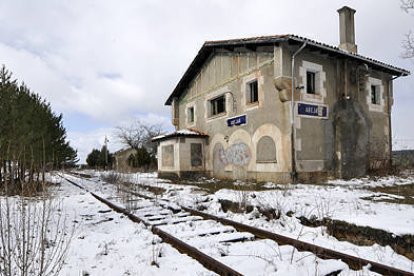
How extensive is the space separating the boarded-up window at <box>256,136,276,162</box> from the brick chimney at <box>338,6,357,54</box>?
7.25m

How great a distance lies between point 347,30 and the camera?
16.8 m

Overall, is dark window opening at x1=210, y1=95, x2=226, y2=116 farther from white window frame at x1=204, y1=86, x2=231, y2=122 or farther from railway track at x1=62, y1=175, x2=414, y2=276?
railway track at x1=62, y1=175, x2=414, y2=276

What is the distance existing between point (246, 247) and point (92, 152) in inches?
2444

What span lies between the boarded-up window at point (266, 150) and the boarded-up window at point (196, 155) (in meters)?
5.32

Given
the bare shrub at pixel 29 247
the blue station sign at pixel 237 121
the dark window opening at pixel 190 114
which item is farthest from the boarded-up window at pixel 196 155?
the bare shrub at pixel 29 247

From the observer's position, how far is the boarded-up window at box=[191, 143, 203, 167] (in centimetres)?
1912

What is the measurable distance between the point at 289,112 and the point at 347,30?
7308mm

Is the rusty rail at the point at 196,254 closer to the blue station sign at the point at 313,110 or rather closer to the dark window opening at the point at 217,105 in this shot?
the blue station sign at the point at 313,110

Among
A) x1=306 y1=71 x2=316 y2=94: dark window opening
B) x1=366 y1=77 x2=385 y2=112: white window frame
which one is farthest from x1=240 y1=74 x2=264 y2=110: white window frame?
x1=366 y1=77 x2=385 y2=112: white window frame

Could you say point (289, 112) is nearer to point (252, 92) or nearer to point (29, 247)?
point (252, 92)

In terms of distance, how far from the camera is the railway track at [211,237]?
3.95m

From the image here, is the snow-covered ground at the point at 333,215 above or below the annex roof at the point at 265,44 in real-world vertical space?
below

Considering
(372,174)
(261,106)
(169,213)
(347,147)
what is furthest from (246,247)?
(372,174)

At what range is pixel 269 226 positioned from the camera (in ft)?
20.9
